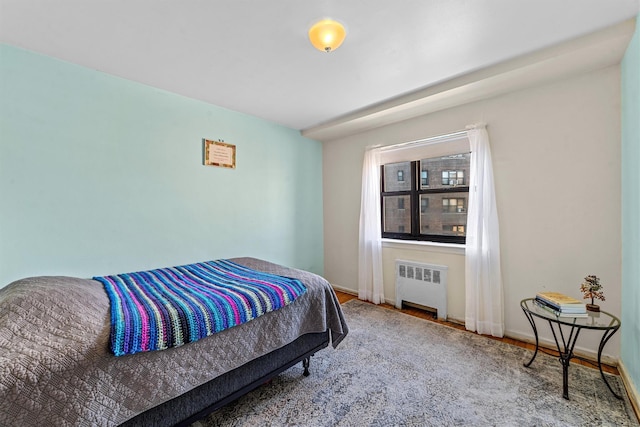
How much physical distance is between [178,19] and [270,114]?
1.64m

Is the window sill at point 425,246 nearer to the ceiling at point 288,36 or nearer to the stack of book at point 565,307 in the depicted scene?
the stack of book at point 565,307

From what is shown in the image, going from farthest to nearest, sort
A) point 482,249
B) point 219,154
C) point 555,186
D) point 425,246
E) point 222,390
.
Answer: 1. point 425,246
2. point 219,154
3. point 482,249
4. point 555,186
5. point 222,390

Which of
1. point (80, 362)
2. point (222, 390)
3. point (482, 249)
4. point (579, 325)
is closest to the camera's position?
point (80, 362)

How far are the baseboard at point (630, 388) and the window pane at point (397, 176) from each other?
2349 millimetres

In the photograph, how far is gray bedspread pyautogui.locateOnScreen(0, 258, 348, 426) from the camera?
0.92 m

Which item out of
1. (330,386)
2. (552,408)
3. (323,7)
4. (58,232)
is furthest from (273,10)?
(552,408)

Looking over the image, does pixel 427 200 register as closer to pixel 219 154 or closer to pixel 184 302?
pixel 219 154

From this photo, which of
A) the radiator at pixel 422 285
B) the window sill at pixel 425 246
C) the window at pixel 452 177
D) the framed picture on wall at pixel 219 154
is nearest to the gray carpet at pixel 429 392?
the radiator at pixel 422 285

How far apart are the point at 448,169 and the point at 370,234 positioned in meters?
1.25

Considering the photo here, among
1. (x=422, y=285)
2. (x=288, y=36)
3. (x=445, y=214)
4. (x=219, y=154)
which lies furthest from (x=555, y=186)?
(x=219, y=154)

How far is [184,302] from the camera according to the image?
1498mm

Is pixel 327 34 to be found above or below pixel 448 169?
above

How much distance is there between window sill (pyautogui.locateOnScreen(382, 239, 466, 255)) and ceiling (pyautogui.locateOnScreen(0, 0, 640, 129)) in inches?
67.7

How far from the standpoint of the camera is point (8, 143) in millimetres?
1886
